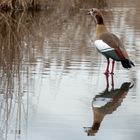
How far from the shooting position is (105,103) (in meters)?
7.92

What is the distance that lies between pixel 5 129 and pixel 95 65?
4456 millimetres

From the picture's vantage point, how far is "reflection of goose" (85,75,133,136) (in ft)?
22.4

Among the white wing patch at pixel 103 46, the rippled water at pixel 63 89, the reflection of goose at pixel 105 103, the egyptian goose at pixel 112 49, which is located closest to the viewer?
the rippled water at pixel 63 89

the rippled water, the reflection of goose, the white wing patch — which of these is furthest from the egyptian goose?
the reflection of goose

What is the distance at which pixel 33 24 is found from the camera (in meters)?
18.1

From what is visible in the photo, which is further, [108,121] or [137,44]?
[137,44]

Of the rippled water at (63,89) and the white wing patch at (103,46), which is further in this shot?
the white wing patch at (103,46)

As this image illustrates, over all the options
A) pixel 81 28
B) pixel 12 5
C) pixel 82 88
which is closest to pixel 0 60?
pixel 82 88

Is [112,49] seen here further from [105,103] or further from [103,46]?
[105,103]

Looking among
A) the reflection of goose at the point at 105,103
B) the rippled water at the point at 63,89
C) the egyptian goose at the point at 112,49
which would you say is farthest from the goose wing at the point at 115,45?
the reflection of goose at the point at 105,103

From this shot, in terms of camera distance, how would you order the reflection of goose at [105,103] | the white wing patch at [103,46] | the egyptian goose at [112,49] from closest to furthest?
1. the reflection of goose at [105,103]
2. the egyptian goose at [112,49]
3. the white wing patch at [103,46]

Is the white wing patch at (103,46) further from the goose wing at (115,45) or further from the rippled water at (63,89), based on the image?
the rippled water at (63,89)

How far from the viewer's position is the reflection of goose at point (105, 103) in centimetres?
684

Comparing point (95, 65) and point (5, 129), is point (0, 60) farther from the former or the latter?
point (5, 129)
